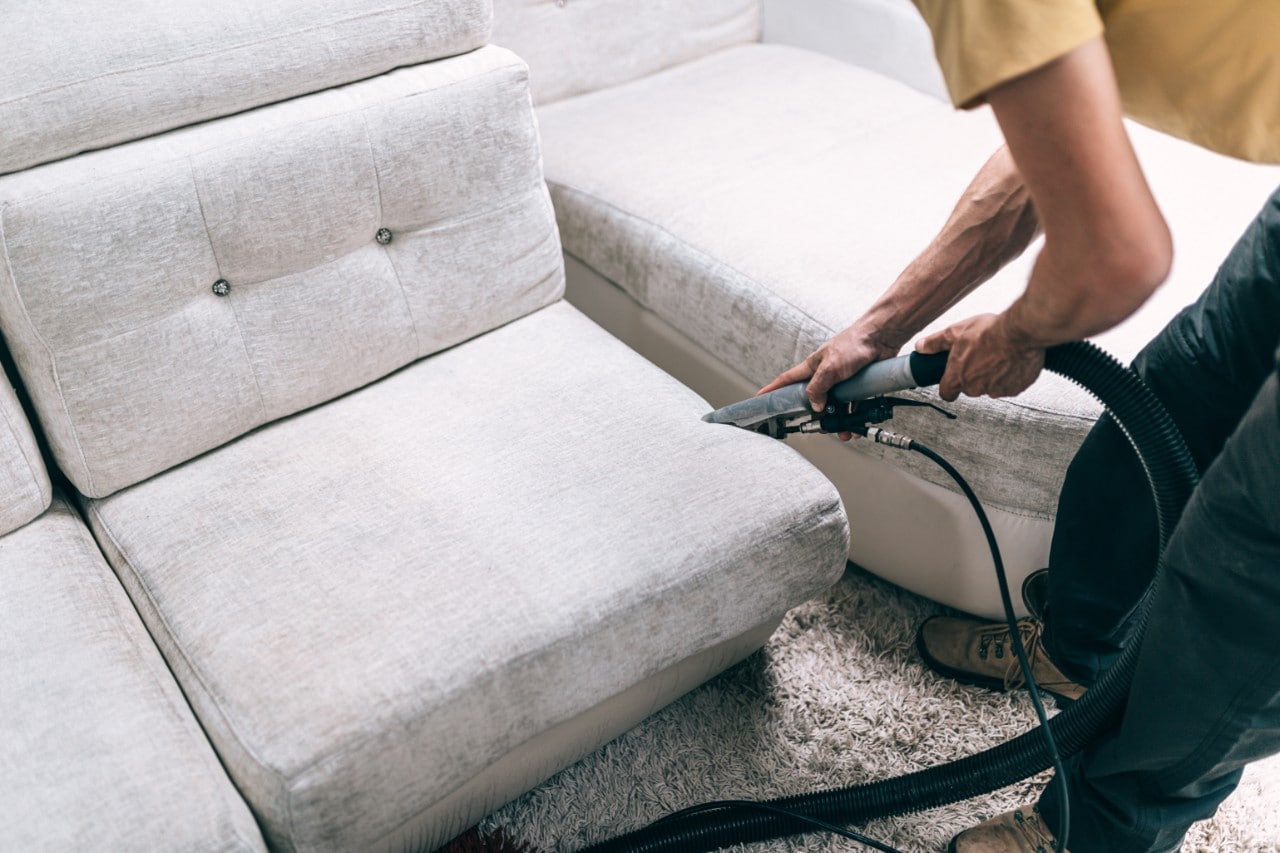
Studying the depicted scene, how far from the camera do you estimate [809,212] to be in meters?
1.61

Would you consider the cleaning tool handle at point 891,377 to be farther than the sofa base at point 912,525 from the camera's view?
No

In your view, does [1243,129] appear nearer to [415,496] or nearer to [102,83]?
[415,496]

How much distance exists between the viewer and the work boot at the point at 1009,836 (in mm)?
1223

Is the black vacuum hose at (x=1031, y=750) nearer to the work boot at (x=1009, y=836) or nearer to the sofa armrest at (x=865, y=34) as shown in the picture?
the work boot at (x=1009, y=836)

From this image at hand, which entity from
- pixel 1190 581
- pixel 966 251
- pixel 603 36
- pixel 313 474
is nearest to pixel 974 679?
pixel 1190 581

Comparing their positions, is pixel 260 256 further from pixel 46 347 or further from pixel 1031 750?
pixel 1031 750

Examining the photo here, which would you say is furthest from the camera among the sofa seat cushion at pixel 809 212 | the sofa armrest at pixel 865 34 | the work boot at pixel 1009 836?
the sofa armrest at pixel 865 34

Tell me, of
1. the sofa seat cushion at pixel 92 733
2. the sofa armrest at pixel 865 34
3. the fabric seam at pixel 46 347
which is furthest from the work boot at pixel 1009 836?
the sofa armrest at pixel 865 34

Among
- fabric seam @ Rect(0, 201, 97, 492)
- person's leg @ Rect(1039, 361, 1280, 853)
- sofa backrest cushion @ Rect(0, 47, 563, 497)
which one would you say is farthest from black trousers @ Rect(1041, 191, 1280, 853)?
fabric seam @ Rect(0, 201, 97, 492)

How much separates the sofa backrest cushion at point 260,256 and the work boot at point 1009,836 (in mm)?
816

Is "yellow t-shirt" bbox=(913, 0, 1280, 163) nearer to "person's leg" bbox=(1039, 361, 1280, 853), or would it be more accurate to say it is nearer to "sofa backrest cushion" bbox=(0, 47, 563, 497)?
"person's leg" bbox=(1039, 361, 1280, 853)

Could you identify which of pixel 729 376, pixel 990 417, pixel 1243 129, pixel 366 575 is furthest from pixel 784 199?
pixel 366 575

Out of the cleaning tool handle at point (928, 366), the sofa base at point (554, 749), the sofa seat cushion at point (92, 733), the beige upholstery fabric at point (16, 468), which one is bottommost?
the sofa base at point (554, 749)

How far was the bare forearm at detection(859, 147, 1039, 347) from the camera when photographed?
3.47ft
